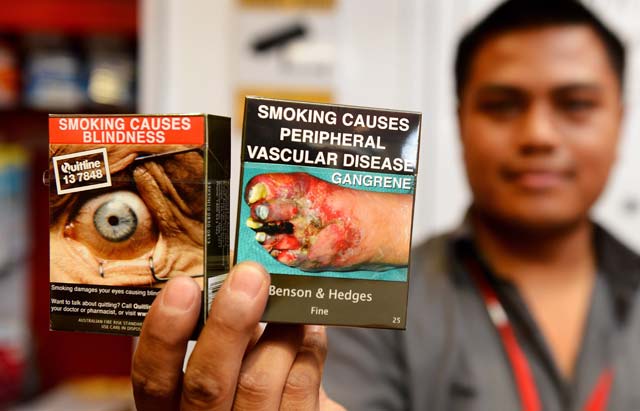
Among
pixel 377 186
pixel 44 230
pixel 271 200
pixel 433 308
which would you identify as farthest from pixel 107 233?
pixel 44 230

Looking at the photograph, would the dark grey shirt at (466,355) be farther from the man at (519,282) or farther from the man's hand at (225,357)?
the man's hand at (225,357)

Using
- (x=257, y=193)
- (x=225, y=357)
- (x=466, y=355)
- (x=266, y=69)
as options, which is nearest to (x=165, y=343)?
(x=225, y=357)

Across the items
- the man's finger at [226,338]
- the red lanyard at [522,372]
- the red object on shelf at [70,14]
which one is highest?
the red object on shelf at [70,14]

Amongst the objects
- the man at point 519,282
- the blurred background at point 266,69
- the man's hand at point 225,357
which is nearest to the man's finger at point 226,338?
the man's hand at point 225,357

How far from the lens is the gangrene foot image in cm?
55

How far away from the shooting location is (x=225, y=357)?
20.6 inches

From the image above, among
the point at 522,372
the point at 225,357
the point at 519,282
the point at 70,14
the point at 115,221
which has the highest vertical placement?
the point at 70,14

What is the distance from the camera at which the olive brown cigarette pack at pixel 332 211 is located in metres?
0.54

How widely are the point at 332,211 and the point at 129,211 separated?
0.63ft

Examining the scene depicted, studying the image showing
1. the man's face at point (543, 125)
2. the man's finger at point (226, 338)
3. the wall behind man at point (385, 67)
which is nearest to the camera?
the man's finger at point (226, 338)

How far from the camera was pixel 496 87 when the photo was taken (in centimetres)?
118

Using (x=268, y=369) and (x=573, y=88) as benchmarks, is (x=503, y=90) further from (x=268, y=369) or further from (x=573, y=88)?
(x=268, y=369)

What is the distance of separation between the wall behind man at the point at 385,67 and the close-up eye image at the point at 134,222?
40.4 inches

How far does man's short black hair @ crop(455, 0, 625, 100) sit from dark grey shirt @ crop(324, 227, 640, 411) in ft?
1.53
